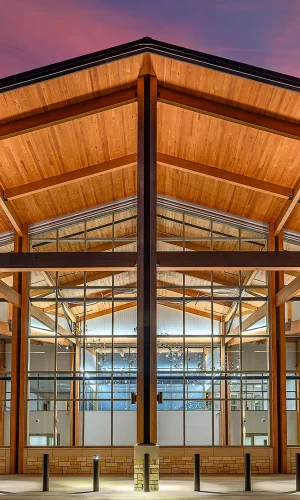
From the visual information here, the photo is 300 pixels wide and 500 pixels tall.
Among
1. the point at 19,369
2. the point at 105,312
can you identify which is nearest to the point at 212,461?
the point at 105,312

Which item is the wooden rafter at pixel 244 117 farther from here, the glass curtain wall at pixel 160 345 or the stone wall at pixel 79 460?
the stone wall at pixel 79 460

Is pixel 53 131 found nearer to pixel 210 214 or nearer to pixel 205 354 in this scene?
pixel 210 214

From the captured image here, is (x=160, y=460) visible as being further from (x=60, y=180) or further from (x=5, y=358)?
(x=60, y=180)

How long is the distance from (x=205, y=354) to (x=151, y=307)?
555 cm

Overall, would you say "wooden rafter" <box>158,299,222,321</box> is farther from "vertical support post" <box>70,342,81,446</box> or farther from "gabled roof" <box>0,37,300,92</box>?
"gabled roof" <box>0,37,300,92</box>

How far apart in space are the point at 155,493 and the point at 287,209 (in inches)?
316

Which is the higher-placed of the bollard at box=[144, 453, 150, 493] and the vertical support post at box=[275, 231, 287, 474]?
the vertical support post at box=[275, 231, 287, 474]

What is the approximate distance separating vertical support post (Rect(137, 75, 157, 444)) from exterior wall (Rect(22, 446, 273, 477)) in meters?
4.93

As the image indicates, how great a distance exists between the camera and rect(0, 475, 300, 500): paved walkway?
15016 millimetres

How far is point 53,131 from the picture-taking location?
56.5ft

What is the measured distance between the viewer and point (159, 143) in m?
19.1

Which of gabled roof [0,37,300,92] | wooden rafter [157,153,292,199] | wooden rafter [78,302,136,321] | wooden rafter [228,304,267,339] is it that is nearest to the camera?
gabled roof [0,37,300,92]

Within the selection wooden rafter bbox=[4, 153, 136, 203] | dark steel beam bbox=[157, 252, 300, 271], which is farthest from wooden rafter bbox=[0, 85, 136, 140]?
dark steel beam bbox=[157, 252, 300, 271]

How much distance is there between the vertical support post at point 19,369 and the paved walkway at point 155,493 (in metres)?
1.07
